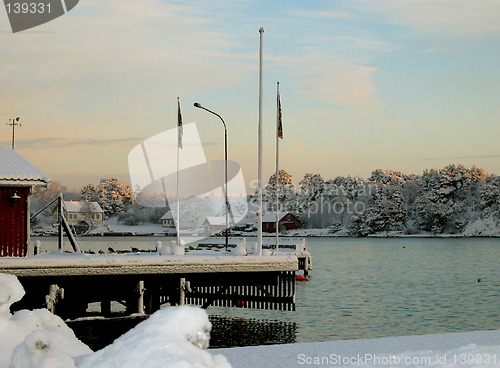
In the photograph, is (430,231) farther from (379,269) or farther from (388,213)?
(379,269)

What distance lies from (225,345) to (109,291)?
575 cm

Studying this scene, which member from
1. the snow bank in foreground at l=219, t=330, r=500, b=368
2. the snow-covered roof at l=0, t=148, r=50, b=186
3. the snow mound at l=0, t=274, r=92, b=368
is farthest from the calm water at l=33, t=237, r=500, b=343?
the snow mound at l=0, t=274, r=92, b=368

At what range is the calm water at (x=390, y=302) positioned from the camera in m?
41.6

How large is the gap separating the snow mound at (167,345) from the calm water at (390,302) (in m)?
29.0

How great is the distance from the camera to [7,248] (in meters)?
31.3

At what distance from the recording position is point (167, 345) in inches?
295

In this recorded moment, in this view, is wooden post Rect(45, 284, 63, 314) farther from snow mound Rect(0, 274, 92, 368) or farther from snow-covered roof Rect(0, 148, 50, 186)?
snow mound Rect(0, 274, 92, 368)

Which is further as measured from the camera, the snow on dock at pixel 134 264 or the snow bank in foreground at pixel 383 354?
the snow on dock at pixel 134 264

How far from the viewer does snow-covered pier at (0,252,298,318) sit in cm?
2886

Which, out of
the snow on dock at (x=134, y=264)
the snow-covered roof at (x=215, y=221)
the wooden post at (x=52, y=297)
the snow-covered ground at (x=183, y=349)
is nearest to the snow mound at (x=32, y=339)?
the snow-covered ground at (x=183, y=349)

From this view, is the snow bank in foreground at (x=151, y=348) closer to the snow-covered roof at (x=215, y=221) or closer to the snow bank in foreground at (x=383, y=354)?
the snow bank in foreground at (x=383, y=354)

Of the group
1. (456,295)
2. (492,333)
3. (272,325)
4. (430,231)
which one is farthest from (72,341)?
(430,231)

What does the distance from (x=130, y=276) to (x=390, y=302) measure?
27815 millimetres

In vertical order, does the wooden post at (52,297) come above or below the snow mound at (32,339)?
below
